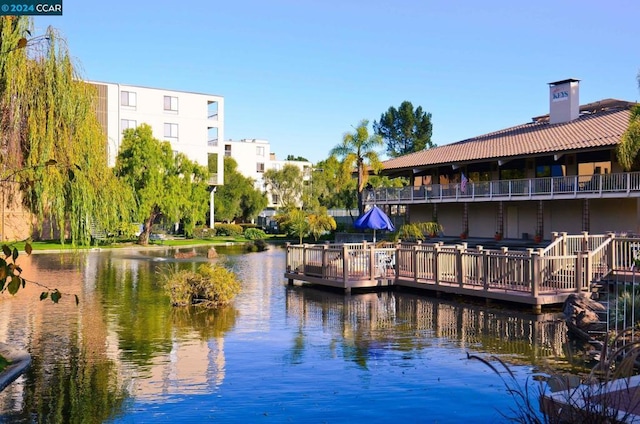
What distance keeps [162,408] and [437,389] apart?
159 inches

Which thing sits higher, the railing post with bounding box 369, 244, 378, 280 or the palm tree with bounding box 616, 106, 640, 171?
the palm tree with bounding box 616, 106, 640, 171

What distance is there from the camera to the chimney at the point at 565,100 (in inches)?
1652

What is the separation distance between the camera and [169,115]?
219 feet

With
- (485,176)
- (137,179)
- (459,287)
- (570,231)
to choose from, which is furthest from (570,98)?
(137,179)

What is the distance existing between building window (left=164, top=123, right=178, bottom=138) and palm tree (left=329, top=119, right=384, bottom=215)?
22.7 metres

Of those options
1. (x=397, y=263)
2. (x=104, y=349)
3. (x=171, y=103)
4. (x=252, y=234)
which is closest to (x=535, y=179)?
(x=397, y=263)

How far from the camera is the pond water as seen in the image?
896 centimetres

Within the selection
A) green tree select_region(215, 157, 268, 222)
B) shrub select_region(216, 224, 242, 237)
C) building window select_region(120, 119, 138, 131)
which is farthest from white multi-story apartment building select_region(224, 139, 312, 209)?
building window select_region(120, 119, 138, 131)

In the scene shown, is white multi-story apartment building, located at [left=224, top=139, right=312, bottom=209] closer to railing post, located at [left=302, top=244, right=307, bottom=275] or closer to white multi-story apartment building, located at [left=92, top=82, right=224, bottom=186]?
white multi-story apartment building, located at [left=92, top=82, right=224, bottom=186]

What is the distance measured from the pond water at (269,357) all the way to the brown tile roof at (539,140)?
59.2ft

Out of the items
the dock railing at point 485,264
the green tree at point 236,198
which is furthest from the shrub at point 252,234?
the dock railing at point 485,264

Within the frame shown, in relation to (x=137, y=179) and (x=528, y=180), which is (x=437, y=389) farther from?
(x=137, y=179)

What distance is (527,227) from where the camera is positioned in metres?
39.2

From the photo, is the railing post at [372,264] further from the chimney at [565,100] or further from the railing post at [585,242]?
the chimney at [565,100]
